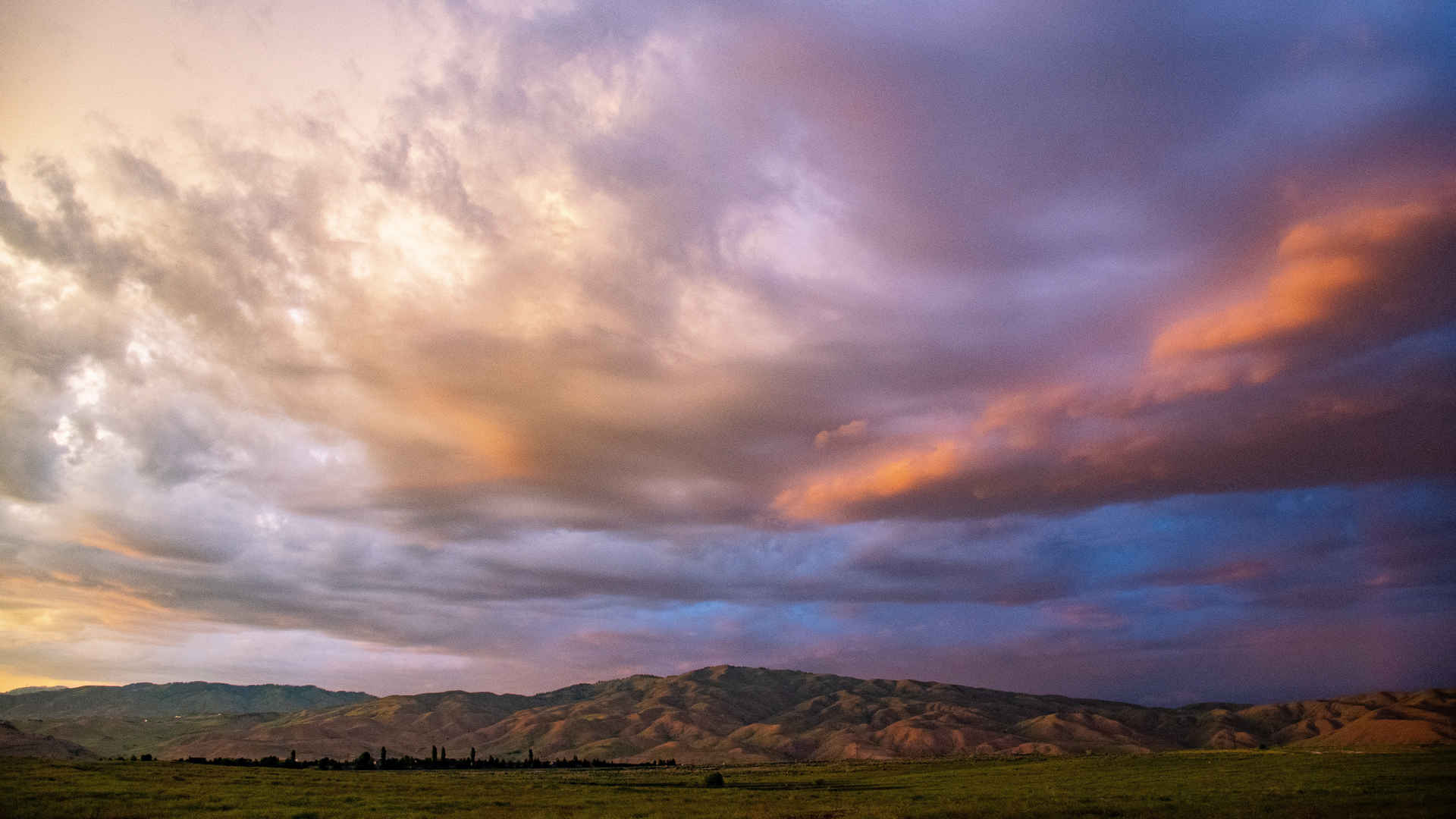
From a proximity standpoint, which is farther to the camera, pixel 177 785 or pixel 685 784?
pixel 685 784

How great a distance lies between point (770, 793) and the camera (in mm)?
85000

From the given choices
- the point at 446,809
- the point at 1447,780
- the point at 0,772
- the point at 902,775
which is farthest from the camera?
the point at 902,775

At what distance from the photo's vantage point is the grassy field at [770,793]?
5725 centimetres

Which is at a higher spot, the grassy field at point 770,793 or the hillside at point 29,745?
the grassy field at point 770,793

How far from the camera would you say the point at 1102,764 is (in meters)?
125

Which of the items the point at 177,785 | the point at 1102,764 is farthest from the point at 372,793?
the point at 1102,764

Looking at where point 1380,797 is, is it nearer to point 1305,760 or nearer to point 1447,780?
point 1447,780

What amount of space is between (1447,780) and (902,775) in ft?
219

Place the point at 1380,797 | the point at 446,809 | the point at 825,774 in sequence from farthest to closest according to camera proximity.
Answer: the point at 825,774 < the point at 446,809 < the point at 1380,797

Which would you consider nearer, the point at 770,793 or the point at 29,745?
the point at 770,793

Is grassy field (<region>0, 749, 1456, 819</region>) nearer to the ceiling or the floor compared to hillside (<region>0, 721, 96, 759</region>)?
nearer to the ceiling

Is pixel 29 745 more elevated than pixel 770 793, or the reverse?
pixel 770 793

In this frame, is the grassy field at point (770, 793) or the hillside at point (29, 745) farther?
the hillside at point (29, 745)

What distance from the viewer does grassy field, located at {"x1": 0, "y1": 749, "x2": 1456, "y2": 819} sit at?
5725cm
